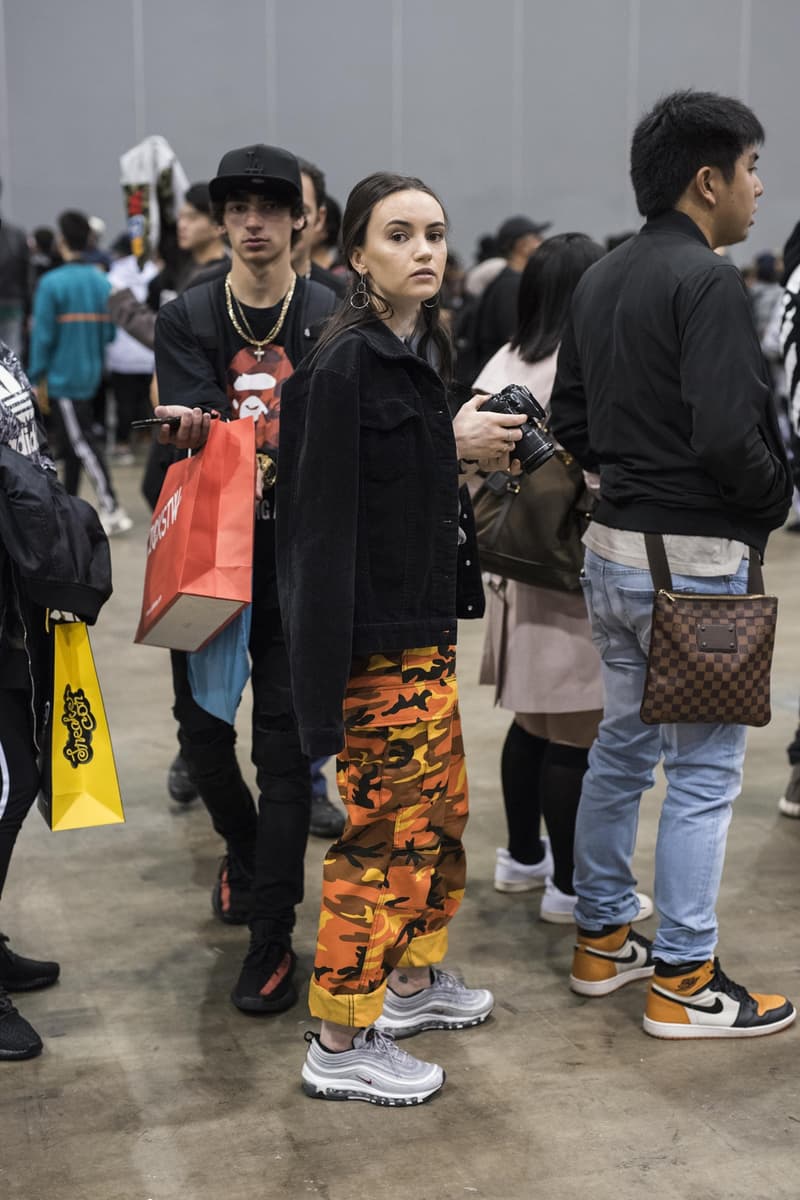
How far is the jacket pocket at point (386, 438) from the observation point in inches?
91.2

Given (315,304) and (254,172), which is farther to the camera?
(315,304)

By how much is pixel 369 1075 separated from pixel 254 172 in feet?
5.59

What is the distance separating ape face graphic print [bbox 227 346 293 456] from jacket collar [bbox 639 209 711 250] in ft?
2.58

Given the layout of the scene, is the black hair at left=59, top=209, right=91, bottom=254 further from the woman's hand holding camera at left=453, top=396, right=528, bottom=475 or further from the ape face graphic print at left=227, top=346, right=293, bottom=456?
the woman's hand holding camera at left=453, top=396, right=528, bottom=475

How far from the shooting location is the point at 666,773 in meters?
2.70

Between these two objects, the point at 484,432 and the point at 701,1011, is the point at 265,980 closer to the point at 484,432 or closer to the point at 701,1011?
the point at 701,1011

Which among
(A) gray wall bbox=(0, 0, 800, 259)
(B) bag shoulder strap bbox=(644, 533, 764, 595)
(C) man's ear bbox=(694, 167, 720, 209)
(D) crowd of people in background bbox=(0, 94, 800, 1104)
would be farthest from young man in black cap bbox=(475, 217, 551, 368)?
(A) gray wall bbox=(0, 0, 800, 259)

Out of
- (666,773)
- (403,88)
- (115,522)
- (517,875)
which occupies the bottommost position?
(115,522)

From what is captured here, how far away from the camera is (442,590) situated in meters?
2.43

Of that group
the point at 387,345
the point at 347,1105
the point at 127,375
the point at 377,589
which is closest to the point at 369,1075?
the point at 347,1105

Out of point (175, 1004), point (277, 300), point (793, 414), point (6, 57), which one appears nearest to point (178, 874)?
point (175, 1004)

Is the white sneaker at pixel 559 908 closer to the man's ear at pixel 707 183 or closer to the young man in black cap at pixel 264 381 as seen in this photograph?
the young man in black cap at pixel 264 381

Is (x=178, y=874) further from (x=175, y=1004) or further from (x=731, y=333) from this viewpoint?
(x=731, y=333)

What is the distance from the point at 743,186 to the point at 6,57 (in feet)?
39.1
